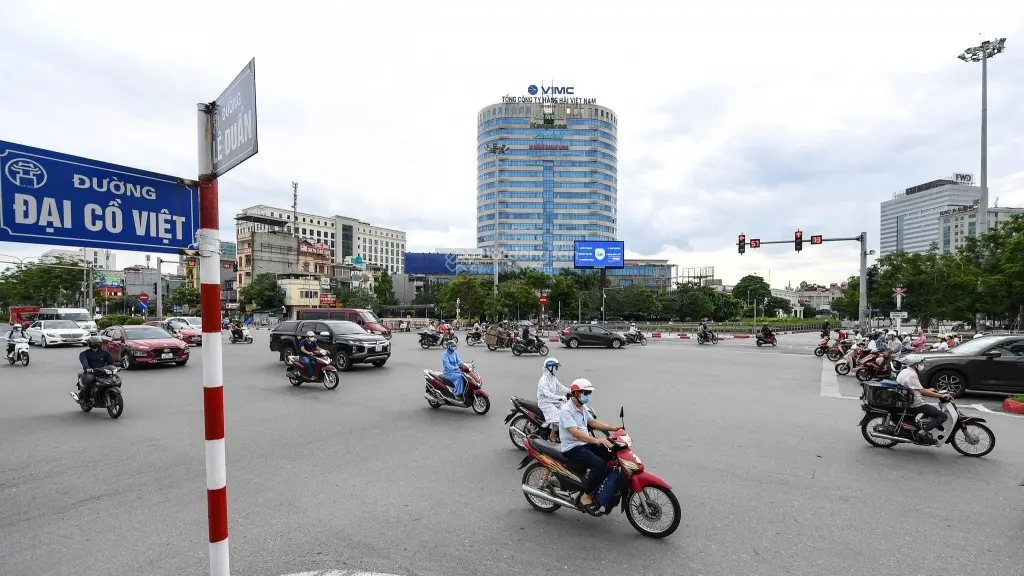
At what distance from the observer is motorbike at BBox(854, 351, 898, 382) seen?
14.0 metres

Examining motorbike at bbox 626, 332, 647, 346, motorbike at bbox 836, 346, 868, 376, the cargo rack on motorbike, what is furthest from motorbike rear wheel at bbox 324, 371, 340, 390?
motorbike at bbox 626, 332, 647, 346

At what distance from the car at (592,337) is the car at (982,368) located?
15.3 meters

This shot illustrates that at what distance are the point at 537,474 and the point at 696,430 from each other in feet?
13.5

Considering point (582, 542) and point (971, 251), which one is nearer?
point (582, 542)

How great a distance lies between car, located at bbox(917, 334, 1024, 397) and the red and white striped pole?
13681mm

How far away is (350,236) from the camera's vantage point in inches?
5655

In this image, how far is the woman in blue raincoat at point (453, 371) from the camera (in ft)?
31.7

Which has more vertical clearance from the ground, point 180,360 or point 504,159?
point 504,159

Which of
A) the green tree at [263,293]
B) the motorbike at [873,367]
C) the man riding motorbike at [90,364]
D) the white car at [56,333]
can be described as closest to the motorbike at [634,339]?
the motorbike at [873,367]

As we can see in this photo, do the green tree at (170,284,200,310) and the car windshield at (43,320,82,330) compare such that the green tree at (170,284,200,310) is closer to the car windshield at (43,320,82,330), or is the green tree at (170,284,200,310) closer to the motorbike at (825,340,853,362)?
the car windshield at (43,320,82,330)

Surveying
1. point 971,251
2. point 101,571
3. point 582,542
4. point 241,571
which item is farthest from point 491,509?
point 971,251

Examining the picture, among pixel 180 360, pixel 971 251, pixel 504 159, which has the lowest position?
pixel 180 360

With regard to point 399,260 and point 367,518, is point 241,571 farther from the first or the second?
point 399,260

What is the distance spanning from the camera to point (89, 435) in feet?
26.3
